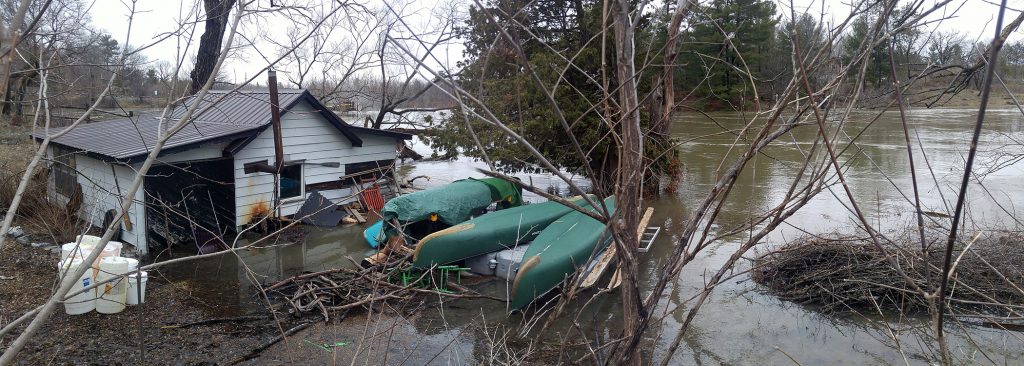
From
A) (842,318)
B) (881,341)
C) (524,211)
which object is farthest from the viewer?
(524,211)

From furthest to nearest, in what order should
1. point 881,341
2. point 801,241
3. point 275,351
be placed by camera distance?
point 801,241
point 881,341
point 275,351

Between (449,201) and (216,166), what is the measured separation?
14.1ft

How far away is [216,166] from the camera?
1241 cm

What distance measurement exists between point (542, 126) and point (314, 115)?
193 inches

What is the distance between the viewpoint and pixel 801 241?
10.4m

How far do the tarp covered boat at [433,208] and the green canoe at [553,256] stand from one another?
1189 millimetres

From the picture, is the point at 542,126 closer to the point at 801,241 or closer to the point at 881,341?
the point at 801,241

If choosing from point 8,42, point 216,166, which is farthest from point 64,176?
point 8,42

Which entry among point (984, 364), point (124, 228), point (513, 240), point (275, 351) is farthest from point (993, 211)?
point (124, 228)

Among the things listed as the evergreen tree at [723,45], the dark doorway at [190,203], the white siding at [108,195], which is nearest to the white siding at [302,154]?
the dark doorway at [190,203]

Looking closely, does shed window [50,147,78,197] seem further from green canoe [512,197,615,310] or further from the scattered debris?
green canoe [512,197,615,310]

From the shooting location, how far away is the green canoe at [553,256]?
906 cm

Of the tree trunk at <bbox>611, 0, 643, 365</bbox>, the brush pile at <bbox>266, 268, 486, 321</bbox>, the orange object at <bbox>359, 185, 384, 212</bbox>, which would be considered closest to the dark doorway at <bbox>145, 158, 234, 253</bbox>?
the brush pile at <bbox>266, 268, 486, 321</bbox>

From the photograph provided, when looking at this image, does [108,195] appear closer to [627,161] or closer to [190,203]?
[190,203]
